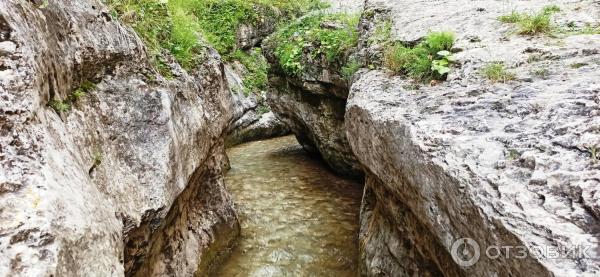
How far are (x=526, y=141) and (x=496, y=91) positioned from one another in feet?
3.29

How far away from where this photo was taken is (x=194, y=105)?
20.9 ft

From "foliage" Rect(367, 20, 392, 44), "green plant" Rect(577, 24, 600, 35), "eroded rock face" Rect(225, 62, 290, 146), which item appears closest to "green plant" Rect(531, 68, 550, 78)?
"green plant" Rect(577, 24, 600, 35)

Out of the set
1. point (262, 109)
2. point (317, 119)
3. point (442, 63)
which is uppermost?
point (442, 63)

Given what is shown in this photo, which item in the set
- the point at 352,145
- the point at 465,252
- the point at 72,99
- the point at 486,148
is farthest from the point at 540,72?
the point at 72,99

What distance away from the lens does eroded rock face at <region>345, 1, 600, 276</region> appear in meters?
2.44

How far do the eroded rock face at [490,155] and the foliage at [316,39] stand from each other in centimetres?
395

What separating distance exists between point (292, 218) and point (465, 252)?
5.68 meters

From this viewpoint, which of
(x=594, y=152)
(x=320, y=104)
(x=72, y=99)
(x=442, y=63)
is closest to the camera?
(x=594, y=152)

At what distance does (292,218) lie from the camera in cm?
845

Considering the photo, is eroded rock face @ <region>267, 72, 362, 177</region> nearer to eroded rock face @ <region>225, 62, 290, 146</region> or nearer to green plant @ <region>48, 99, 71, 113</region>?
eroded rock face @ <region>225, 62, 290, 146</region>

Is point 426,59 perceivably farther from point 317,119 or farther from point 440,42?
point 317,119

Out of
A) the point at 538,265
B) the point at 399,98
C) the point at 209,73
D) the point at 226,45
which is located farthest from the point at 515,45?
the point at 226,45

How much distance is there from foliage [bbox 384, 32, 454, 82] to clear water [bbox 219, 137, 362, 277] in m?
3.41

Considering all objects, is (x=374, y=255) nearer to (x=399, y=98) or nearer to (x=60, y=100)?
(x=399, y=98)
